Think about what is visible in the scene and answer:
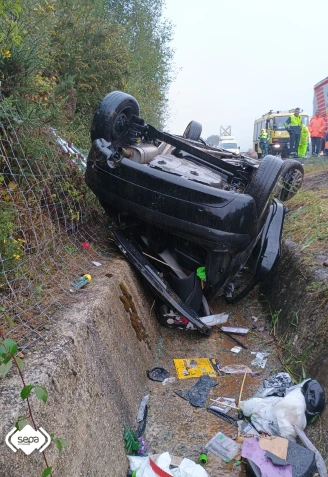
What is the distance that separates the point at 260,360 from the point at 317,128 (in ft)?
43.0

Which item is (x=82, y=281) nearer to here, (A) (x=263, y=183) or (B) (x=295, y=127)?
(A) (x=263, y=183)

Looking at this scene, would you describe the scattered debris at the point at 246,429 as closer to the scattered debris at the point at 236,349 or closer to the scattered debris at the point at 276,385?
the scattered debris at the point at 276,385

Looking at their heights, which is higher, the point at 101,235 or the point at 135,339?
the point at 101,235

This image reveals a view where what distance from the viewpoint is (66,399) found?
69.8 inches

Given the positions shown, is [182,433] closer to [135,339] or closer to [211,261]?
[135,339]

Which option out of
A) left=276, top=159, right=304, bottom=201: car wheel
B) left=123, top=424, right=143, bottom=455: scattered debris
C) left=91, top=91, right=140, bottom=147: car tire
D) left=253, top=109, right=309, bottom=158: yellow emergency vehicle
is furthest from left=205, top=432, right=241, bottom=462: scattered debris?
left=253, top=109, right=309, bottom=158: yellow emergency vehicle

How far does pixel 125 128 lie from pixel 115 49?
3.77 metres

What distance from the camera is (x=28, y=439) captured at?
4.76 ft

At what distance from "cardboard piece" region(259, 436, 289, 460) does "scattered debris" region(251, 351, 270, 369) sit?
107cm

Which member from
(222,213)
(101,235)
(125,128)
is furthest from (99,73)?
(222,213)

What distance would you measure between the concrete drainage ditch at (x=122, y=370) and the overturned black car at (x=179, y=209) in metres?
0.28

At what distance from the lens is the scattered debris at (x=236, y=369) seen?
130 inches

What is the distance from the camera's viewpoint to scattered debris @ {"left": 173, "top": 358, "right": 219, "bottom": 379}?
3252mm

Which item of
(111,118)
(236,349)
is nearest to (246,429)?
(236,349)
